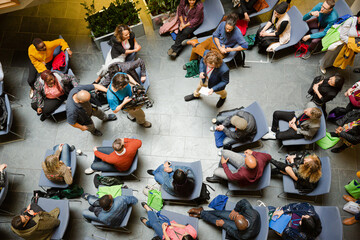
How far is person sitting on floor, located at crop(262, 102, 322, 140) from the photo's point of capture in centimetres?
425

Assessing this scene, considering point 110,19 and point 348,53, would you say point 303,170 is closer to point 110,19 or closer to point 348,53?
point 348,53

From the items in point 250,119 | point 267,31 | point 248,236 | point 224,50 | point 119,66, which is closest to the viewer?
point 248,236

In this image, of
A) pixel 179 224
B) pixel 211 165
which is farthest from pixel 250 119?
pixel 179 224

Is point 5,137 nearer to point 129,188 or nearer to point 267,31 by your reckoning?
point 129,188

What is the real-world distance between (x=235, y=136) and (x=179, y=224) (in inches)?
64.0

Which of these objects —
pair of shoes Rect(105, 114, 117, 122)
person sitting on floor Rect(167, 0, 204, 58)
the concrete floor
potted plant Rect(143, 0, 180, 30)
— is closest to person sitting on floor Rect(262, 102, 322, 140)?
the concrete floor

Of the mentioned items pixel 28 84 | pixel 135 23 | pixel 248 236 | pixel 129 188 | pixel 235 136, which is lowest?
pixel 248 236

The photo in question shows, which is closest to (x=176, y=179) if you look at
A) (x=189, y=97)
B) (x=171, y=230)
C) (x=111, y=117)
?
(x=171, y=230)

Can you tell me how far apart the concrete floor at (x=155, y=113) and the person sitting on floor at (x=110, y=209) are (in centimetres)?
62

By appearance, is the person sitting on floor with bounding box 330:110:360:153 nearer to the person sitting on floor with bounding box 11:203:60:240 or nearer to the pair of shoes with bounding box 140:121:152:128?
the pair of shoes with bounding box 140:121:152:128

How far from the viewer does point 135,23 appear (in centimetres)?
585

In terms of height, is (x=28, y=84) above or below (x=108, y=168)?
above

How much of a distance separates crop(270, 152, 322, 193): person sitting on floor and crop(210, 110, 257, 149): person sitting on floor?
26.9 inches

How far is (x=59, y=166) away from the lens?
14.1ft
